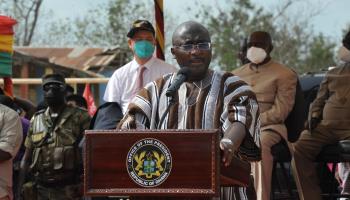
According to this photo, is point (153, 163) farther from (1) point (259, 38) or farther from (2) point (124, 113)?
(1) point (259, 38)

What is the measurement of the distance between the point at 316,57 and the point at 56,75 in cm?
4023

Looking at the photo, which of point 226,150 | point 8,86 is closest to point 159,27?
point 8,86

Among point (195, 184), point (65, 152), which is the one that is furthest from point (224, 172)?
point (65, 152)

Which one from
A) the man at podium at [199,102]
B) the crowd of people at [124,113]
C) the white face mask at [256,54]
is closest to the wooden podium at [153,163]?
the man at podium at [199,102]

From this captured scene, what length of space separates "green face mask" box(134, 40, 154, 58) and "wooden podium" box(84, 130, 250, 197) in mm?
3630

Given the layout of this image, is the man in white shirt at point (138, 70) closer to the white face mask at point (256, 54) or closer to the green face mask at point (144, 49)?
the green face mask at point (144, 49)

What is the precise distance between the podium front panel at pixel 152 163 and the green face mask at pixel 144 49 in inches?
143

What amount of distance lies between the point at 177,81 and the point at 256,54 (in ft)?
13.6

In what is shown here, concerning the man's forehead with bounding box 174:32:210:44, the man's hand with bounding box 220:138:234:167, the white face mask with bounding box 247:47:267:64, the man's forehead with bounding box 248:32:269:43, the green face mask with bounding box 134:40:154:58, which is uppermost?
the man's forehead with bounding box 174:32:210:44

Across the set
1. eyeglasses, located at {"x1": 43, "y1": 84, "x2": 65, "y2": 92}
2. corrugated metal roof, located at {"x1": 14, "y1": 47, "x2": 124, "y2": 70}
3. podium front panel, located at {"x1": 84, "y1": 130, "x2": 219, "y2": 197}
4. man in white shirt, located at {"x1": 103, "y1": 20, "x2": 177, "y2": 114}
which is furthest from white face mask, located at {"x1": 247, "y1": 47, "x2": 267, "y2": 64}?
corrugated metal roof, located at {"x1": 14, "y1": 47, "x2": 124, "y2": 70}

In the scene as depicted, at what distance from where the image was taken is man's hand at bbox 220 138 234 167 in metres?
4.92

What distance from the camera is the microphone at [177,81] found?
5.33 metres

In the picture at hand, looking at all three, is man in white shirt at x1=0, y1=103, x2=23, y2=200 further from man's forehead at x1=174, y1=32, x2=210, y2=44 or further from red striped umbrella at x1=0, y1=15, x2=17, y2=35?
man's forehead at x1=174, y1=32, x2=210, y2=44

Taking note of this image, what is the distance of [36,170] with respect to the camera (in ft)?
32.1
